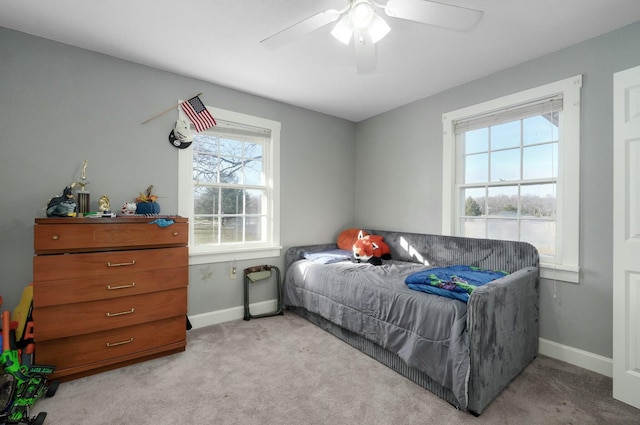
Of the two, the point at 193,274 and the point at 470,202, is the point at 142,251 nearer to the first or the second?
the point at 193,274

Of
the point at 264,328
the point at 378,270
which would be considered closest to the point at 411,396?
the point at 378,270

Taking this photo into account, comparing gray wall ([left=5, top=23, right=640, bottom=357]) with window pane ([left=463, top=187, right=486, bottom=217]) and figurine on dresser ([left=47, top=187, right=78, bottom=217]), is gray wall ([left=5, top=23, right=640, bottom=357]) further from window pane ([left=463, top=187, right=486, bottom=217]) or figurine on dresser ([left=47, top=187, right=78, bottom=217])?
figurine on dresser ([left=47, top=187, right=78, bottom=217])

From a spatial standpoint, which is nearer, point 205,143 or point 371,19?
point 371,19

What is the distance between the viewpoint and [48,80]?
2203 mm

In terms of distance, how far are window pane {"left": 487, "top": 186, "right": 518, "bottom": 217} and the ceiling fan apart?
1.65 metres

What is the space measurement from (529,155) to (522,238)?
28.9 inches

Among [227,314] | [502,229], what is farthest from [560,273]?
[227,314]

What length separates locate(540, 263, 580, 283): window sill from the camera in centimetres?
221

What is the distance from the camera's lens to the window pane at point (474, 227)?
2.85 metres

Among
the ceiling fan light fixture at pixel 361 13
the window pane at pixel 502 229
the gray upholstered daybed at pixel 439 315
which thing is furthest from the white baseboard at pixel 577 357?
the ceiling fan light fixture at pixel 361 13

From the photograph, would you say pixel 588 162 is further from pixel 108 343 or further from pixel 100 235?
pixel 108 343

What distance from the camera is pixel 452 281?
2.07m

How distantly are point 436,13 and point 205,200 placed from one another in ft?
8.25

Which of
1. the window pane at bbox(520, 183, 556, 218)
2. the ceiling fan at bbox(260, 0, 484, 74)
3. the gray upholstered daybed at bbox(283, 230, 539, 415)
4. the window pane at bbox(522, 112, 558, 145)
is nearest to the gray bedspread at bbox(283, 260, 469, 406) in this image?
the gray upholstered daybed at bbox(283, 230, 539, 415)
